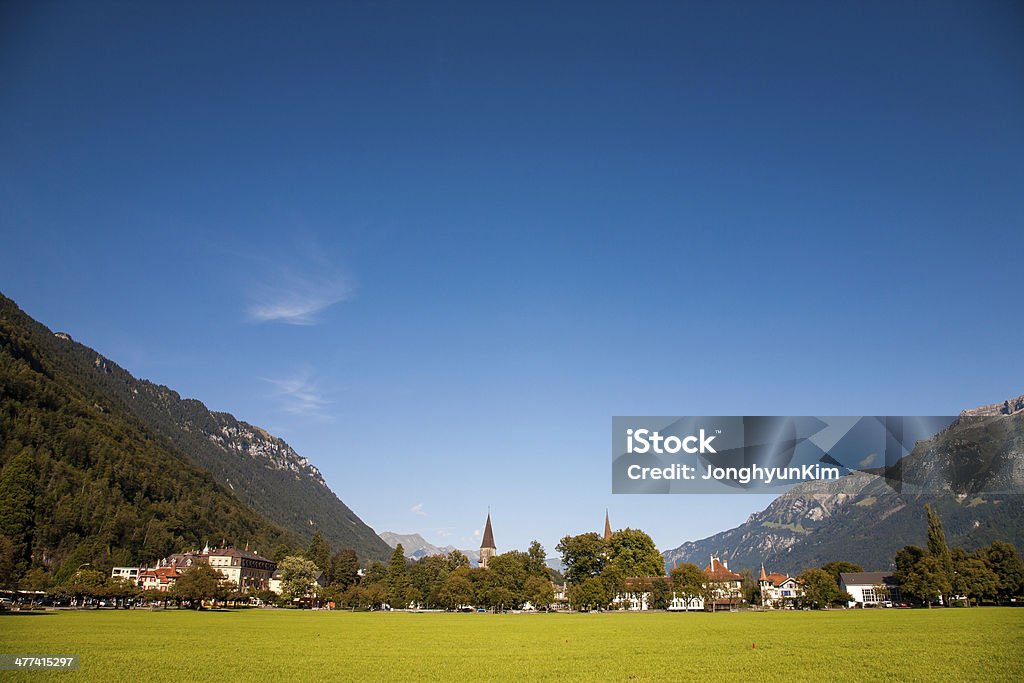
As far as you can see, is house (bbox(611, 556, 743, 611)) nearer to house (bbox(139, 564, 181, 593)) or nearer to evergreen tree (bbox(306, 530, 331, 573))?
evergreen tree (bbox(306, 530, 331, 573))

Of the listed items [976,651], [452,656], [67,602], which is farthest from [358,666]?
[67,602]

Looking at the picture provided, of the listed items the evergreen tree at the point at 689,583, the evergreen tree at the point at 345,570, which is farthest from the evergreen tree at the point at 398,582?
the evergreen tree at the point at 689,583

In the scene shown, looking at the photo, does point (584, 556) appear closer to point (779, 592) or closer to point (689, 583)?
point (689, 583)

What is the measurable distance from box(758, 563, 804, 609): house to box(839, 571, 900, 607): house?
10.1m

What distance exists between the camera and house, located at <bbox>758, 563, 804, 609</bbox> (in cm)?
13638

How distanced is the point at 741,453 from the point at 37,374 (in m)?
190

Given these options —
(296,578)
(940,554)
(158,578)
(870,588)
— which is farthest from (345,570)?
(940,554)

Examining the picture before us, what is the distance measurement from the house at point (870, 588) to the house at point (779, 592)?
10056 millimetres

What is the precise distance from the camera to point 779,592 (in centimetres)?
17800

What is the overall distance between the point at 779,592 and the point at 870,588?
140ft

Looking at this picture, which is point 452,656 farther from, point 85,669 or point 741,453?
point 741,453

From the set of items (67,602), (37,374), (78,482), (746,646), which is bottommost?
(67,602)

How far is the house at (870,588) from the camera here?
435ft

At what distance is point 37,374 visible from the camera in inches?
7495
